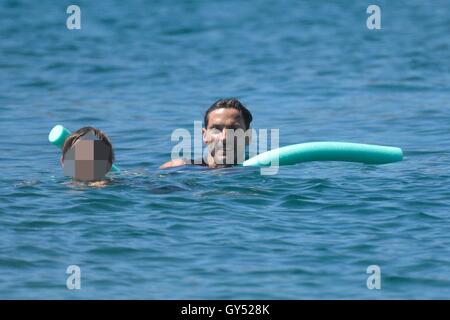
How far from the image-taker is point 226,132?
1093 cm

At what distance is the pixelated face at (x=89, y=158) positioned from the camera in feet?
32.6

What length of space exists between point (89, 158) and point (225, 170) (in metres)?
1.54

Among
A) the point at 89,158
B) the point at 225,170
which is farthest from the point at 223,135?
the point at 89,158

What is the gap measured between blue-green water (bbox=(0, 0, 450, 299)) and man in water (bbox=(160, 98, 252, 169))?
381 millimetres

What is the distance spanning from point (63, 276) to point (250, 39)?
16559 millimetres

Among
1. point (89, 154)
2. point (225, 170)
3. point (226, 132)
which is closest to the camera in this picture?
point (89, 154)

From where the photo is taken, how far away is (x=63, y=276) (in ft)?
25.2

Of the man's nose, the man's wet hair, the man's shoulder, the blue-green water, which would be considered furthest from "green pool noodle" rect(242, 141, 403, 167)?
the man's wet hair

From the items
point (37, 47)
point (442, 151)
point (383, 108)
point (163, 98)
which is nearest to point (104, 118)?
point (163, 98)

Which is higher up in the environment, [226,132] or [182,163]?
[226,132]

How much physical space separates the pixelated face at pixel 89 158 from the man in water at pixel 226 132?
1.41m

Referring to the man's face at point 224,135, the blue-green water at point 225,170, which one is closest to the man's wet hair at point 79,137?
the blue-green water at point 225,170

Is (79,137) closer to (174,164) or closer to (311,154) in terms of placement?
(174,164)

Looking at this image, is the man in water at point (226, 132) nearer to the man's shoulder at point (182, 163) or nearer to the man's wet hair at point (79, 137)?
the man's shoulder at point (182, 163)
